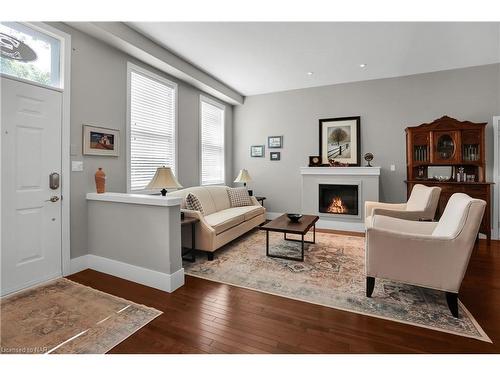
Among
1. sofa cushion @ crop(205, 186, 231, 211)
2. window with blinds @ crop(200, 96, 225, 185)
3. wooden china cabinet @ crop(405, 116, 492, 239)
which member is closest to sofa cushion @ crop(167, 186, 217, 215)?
sofa cushion @ crop(205, 186, 231, 211)

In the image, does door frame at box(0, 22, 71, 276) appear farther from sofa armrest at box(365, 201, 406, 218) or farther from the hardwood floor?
sofa armrest at box(365, 201, 406, 218)

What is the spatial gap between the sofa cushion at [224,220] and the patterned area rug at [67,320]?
1.47 meters

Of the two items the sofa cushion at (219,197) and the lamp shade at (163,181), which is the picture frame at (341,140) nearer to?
the sofa cushion at (219,197)

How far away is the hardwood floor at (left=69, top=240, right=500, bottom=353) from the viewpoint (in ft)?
5.40

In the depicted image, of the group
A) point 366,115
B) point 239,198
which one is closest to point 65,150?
point 239,198

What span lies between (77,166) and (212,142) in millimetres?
3048

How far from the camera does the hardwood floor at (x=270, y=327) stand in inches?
64.8

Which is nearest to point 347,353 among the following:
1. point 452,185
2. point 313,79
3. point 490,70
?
point 452,185

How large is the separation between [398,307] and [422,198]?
205 centimetres

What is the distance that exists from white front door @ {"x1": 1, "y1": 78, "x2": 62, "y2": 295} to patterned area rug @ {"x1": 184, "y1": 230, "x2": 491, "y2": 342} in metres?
1.54

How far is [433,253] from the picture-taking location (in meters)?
2.03

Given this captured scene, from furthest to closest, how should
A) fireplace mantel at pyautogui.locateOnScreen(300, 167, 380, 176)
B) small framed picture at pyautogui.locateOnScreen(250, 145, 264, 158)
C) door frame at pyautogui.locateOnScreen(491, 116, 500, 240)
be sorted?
small framed picture at pyautogui.locateOnScreen(250, 145, 264, 158) < fireplace mantel at pyautogui.locateOnScreen(300, 167, 380, 176) < door frame at pyautogui.locateOnScreen(491, 116, 500, 240)

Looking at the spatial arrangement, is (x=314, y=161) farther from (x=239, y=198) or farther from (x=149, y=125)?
(x=149, y=125)
